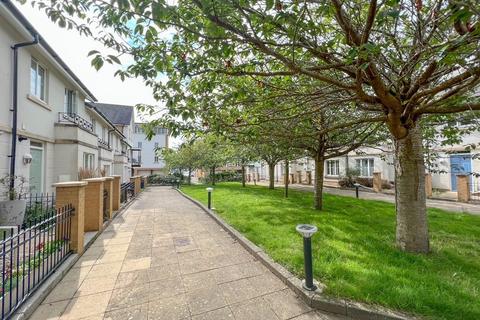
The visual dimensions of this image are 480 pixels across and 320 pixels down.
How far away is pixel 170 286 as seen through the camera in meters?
3.68

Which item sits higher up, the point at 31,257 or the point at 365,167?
the point at 365,167

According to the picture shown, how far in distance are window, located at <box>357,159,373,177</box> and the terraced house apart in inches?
838

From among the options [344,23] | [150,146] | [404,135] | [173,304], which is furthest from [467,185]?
[150,146]

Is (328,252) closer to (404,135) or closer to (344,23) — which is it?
(404,135)

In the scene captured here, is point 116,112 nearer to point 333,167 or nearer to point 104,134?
point 104,134

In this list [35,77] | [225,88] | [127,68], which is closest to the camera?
[127,68]

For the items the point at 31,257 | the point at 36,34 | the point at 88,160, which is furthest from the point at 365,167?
the point at 36,34

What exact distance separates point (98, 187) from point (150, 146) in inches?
1756

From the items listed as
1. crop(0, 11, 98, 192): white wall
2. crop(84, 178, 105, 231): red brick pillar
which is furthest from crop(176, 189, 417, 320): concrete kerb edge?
crop(0, 11, 98, 192): white wall

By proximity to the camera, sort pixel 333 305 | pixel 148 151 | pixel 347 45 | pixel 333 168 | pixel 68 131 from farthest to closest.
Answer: pixel 148 151 → pixel 333 168 → pixel 68 131 → pixel 347 45 → pixel 333 305

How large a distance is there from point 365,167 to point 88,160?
2171 cm

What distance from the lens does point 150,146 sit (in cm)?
4834

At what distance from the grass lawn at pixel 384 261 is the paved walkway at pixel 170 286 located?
2.12ft

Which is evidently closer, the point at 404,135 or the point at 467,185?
the point at 404,135
